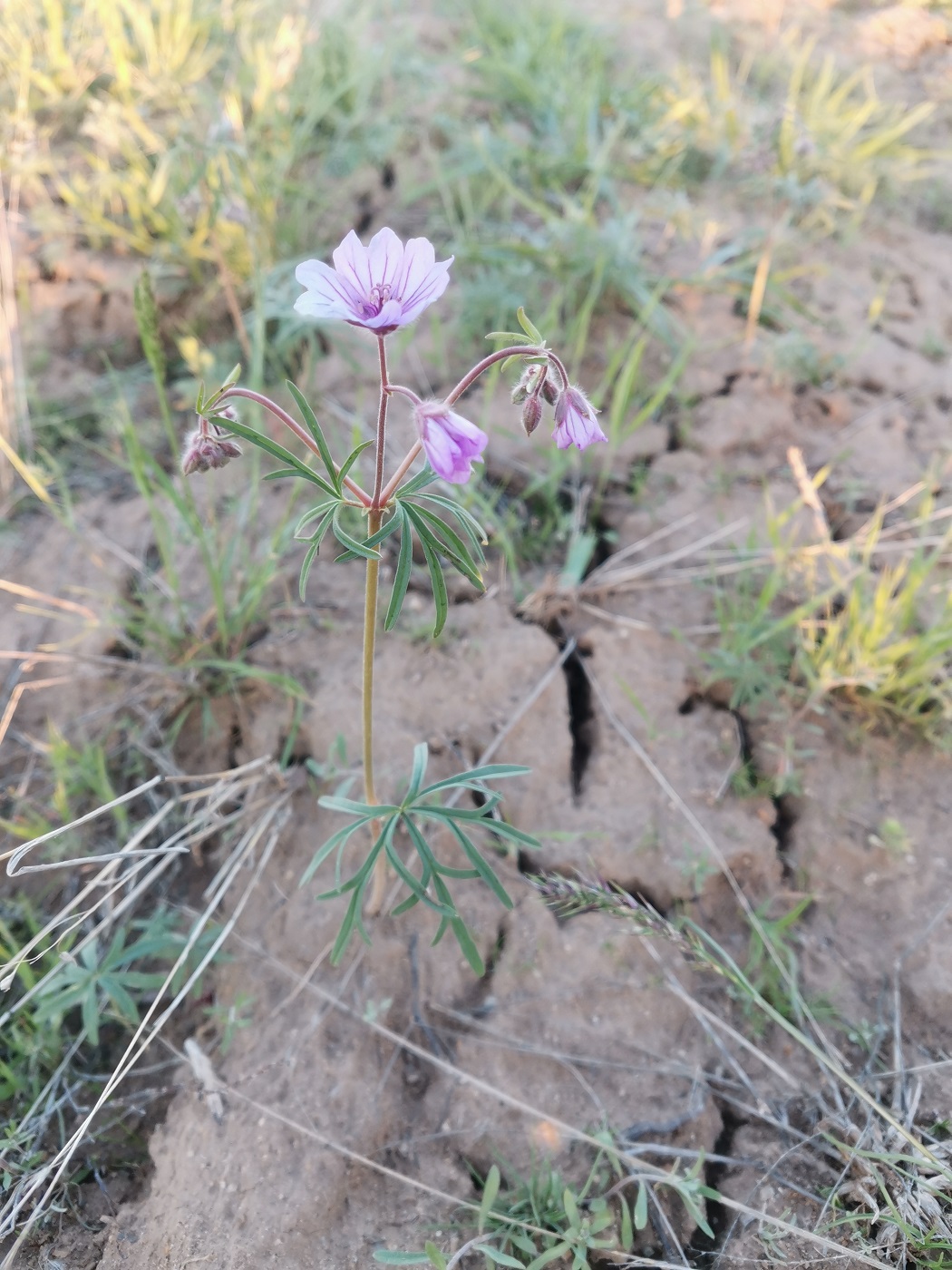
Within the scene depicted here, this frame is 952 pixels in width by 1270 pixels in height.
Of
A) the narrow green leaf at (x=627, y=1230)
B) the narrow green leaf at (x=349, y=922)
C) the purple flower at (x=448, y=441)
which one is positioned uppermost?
the purple flower at (x=448, y=441)

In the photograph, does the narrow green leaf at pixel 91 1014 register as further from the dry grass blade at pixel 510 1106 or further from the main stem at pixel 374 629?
the main stem at pixel 374 629

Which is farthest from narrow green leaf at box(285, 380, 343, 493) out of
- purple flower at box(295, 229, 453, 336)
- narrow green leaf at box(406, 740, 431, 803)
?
narrow green leaf at box(406, 740, 431, 803)

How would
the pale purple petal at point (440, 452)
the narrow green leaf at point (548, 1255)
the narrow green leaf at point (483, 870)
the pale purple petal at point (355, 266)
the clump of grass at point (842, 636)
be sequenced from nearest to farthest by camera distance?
1. the pale purple petal at point (440, 452)
2. the pale purple petal at point (355, 266)
3. the narrow green leaf at point (548, 1255)
4. the narrow green leaf at point (483, 870)
5. the clump of grass at point (842, 636)

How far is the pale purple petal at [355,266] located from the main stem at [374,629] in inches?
4.0

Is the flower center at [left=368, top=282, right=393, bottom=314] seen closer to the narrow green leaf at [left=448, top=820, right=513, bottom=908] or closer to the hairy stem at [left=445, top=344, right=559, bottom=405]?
the hairy stem at [left=445, top=344, right=559, bottom=405]

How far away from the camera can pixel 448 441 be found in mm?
1323

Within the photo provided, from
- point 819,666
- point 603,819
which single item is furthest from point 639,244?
point 603,819

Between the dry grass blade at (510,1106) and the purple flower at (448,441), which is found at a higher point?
the purple flower at (448,441)

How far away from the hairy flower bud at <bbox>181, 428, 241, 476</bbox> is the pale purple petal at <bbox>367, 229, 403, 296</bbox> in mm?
378

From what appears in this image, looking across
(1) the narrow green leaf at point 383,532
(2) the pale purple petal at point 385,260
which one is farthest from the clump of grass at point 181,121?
(1) the narrow green leaf at point 383,532

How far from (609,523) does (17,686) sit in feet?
5.86

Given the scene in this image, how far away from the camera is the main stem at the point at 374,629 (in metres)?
1.37

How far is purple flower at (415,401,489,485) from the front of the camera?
132 centimetres

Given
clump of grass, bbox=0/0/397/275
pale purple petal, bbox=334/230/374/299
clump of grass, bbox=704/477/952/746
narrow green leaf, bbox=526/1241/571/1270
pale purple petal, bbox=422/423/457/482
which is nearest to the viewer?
pale purple petal, bbox=422/423/457/482
